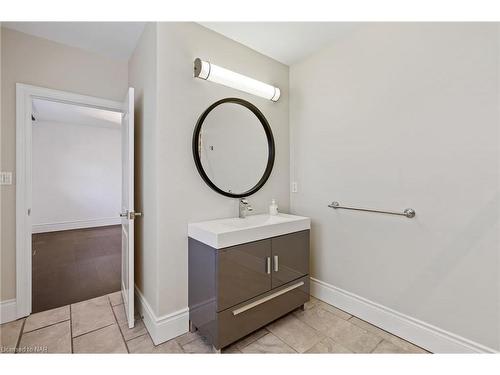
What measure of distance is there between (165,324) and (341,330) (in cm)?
126

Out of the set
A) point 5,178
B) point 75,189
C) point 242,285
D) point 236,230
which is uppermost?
point 5,178

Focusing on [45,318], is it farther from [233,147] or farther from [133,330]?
[233,147]

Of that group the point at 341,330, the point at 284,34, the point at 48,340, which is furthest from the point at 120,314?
the point at 284,34

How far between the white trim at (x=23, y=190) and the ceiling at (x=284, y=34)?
1.52 meters

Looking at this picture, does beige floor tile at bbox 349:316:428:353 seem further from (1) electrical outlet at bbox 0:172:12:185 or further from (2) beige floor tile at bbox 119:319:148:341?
(1) electrical outlet at bbox 0:172:12:185

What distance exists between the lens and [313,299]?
7.09 ft

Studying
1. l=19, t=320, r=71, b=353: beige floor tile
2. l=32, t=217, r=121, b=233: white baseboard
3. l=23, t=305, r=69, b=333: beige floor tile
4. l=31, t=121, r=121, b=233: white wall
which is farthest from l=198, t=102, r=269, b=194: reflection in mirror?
l=32, t=217, r=121, b=233: white baseboard

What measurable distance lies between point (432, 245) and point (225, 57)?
2031 mm

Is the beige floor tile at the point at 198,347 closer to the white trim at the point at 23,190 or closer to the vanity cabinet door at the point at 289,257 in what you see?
the vanity cabinet door at the point at 289,257

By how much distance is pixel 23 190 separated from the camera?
1.86 metres

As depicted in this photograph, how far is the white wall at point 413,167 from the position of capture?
4.23 ft
